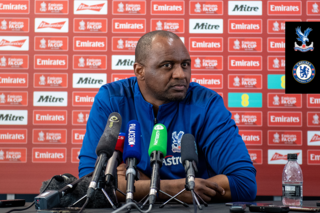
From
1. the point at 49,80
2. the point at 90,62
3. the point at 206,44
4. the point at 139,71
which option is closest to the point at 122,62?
the point at 90,62

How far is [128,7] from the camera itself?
2.95 m

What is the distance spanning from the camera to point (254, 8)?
2.94 m

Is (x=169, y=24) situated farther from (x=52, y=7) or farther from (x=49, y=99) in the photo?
(x=49, y=99)

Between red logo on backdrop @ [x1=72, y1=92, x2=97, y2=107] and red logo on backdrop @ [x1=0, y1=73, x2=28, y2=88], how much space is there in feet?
1.51

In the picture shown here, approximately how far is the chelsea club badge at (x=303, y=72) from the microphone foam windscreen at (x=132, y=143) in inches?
95.4

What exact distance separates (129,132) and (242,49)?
2289mm

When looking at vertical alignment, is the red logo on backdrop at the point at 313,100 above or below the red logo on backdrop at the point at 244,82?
below

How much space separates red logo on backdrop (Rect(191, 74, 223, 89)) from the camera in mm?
2889

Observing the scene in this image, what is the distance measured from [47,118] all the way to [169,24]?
1408 millimetres

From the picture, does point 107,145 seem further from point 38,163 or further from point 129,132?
point 38,163

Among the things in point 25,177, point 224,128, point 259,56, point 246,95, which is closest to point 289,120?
point 246,95

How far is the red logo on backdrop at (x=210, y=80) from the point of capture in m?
2.89

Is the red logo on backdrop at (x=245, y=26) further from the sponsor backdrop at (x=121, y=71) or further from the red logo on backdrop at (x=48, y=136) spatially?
the red logo on backdrop at (x=48, y=136)

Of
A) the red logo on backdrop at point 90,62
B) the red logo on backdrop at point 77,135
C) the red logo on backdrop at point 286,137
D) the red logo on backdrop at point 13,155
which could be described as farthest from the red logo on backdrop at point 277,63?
the red logo on backdrop at point 13,155
